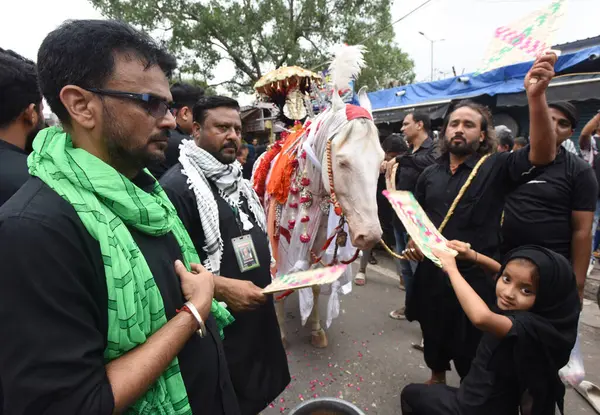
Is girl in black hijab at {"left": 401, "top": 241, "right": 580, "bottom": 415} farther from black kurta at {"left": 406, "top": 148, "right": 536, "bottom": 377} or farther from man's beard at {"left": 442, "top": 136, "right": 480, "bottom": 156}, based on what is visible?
man's beard at {"left": 442, "top": 136, "right": 480, "bottom": 156}

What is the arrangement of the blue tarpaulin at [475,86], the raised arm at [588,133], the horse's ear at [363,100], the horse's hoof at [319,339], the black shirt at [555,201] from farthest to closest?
the blue tarpaulin at [475,86], the raised arm at [588,133], the horse's hoof at [319,339], the horse's ear at [363,100], the black shirt at [555,201]

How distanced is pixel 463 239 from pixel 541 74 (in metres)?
1.17

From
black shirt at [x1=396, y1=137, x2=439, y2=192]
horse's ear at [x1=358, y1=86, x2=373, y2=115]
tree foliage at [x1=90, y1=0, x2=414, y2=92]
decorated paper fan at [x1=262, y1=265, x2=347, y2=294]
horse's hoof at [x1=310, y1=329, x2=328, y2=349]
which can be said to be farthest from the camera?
tree foliage at [x1=90, y1=0, x2=414, y2=92]

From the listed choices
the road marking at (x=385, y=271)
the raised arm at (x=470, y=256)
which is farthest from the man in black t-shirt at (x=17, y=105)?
the road marking at (x=385, y=271)

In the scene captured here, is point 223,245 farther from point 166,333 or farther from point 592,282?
point 592,282

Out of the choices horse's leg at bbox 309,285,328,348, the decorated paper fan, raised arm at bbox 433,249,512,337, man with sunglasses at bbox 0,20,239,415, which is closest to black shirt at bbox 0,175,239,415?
man with sunglasses at bbox 0,20,239,415

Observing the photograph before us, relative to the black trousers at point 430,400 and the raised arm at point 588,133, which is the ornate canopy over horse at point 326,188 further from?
the raised arm at point 588,133

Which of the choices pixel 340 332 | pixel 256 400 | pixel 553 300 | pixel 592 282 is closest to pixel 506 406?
pixel 553 300

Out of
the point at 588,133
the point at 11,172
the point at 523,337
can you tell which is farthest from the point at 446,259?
the point at 588,133

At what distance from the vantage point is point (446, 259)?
6.02 feet

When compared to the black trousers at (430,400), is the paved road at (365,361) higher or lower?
lower

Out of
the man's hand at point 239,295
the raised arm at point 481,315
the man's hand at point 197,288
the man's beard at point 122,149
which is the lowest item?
the raised arm at point 481,315

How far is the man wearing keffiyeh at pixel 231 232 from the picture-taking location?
1793 mm

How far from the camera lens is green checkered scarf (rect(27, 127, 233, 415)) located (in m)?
0.85
